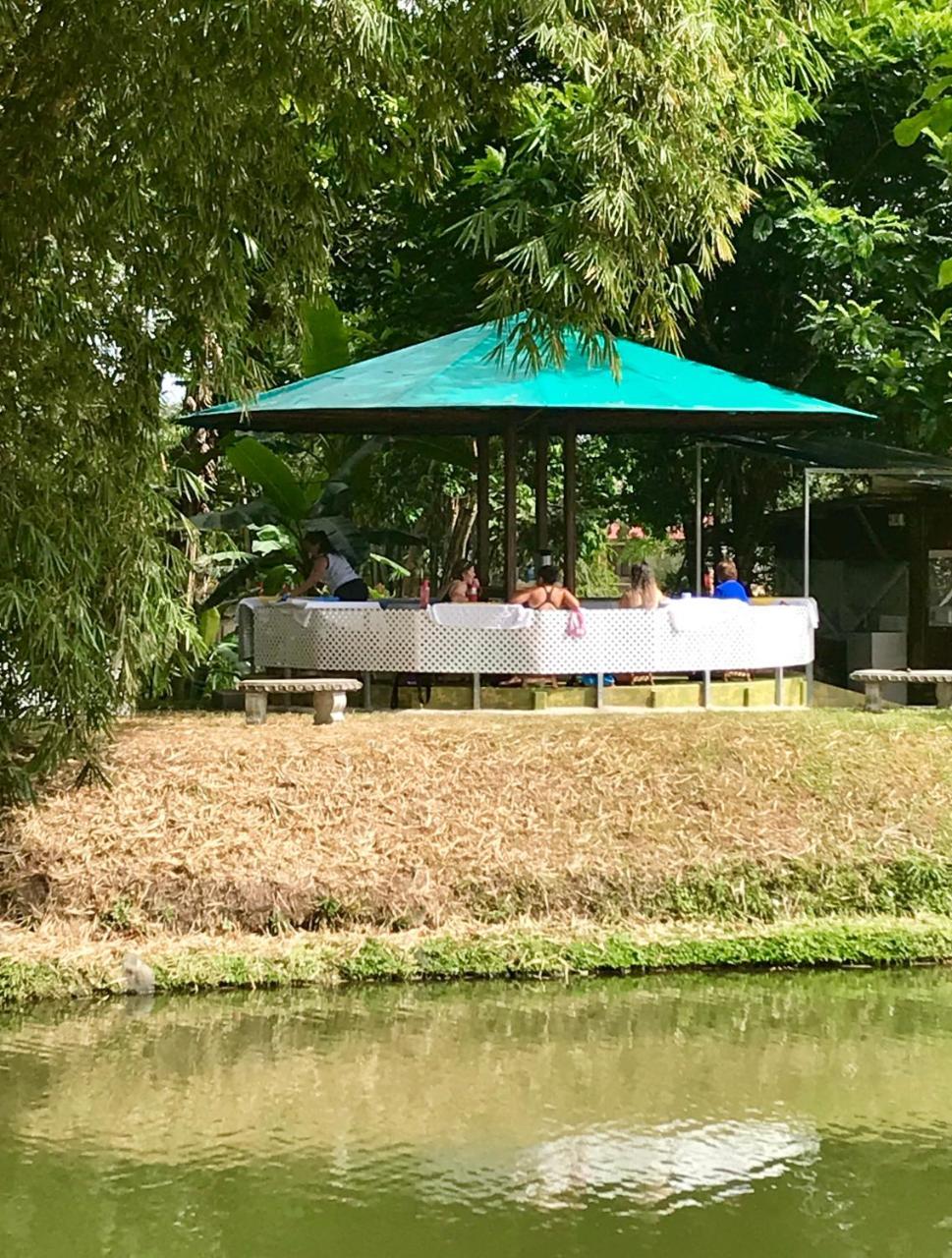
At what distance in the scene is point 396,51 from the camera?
29.9 ft

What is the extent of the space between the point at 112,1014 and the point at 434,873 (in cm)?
226

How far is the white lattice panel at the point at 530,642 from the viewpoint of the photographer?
13141 millimetres

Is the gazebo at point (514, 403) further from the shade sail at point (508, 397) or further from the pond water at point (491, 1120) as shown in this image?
the pond water at point (491, 1120)

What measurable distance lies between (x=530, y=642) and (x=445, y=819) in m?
2.83

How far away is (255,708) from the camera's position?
41.7 ft

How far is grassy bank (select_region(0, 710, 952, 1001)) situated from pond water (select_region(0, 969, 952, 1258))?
364 mm

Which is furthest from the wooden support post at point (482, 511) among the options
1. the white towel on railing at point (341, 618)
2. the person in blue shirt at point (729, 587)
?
the white towel on railing at point (341, 618)

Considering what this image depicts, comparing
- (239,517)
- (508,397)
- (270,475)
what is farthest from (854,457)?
(239,517)

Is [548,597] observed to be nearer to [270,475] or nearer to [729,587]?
[729,587]

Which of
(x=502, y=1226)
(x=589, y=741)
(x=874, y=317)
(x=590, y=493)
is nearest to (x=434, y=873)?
(x=589, y=741)

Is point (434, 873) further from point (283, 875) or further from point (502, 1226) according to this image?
point (502, 1226)

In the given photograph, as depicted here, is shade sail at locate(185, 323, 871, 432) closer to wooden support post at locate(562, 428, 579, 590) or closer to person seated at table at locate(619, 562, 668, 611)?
wooden support post at locate(562, 428, 579, 590)

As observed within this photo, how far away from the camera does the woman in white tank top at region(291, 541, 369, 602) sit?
14.6 m

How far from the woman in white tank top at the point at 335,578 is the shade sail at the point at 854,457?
4422 mm
